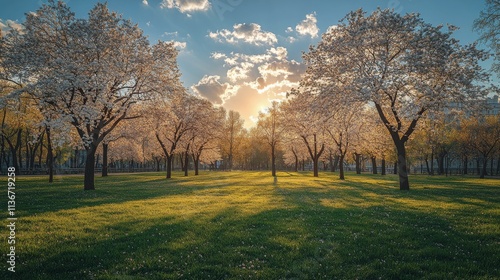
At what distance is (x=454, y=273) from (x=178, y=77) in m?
28.2

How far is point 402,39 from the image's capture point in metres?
25.3

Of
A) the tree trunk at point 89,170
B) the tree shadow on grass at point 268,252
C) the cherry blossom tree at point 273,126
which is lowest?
the tree shadow on grass at point 268,252

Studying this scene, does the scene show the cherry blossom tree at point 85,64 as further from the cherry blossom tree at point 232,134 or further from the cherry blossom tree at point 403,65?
the cherry blossom tree at point 232,134

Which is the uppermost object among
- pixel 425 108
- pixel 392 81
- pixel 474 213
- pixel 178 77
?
pixel 178 77

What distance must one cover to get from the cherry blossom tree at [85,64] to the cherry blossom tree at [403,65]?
1751 cm

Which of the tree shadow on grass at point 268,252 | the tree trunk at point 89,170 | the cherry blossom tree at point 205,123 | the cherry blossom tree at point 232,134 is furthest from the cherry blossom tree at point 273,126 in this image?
→ the tree shadow on grass at point 268,252

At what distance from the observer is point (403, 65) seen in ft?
82.8

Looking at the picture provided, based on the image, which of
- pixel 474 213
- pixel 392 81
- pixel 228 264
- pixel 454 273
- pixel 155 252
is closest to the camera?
pixel 454 273

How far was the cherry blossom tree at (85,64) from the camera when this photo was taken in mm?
23312

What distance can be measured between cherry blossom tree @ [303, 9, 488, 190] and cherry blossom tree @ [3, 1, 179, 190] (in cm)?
1751

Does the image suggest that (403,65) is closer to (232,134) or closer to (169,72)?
(169,72)

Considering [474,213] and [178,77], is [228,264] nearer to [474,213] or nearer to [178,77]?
[474,213]

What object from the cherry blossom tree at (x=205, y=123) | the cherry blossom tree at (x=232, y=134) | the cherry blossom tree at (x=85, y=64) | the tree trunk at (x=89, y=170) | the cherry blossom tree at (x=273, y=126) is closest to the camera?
Result: the cherry blossom tree at (x=85, y=64)

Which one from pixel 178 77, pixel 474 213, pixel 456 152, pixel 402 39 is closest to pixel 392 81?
pixel 402 39
